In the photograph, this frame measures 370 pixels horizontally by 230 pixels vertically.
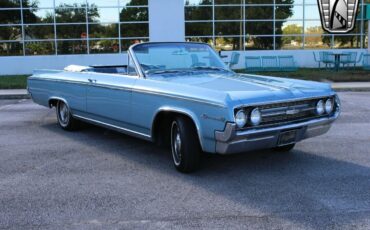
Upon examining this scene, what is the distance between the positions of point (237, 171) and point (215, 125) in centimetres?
104

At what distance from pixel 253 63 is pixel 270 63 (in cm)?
87

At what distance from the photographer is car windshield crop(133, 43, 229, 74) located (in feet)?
23.0

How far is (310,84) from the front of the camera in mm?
6297

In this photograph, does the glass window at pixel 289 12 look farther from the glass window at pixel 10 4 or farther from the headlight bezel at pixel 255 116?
the headlight bezel at pixel 255 116

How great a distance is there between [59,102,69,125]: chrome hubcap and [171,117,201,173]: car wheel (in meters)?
3.45

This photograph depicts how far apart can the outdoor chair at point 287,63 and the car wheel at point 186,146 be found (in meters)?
16.8

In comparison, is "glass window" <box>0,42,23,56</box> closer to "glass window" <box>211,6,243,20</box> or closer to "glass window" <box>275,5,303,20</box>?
"glass window" <box>211,6,243,20</box>

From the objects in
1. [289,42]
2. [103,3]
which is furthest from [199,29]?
[103,3]

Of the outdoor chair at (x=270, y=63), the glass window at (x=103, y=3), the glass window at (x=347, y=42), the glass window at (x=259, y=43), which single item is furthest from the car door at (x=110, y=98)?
the glass window at (x=347, y=42)

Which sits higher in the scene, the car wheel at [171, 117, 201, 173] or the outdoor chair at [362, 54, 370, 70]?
the outdoor chair at [362, 54, 370, 70]

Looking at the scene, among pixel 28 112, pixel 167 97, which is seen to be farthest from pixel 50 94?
pixel 167 97

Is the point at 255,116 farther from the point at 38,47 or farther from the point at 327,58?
the point at 38,47

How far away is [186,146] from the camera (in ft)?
19.0

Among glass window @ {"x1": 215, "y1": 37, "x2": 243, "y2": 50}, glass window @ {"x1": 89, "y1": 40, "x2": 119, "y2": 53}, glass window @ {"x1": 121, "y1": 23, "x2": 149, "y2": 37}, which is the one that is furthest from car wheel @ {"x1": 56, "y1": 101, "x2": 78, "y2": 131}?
glass window @ {"x1": 215, "y1": 37, "x2": 243, "y2": 50}
